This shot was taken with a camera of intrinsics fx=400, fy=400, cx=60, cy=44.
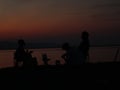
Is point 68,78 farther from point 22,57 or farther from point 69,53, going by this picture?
point 22,57

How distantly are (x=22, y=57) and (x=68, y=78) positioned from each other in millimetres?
4999

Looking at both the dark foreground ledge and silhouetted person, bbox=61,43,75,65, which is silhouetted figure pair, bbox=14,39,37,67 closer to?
the dark foreground ledge

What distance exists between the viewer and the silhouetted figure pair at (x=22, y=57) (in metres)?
17.6

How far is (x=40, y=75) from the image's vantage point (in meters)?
14.3

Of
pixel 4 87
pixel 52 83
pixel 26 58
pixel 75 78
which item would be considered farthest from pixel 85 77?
pixel 26 58

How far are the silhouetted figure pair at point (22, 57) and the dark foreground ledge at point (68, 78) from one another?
199cm

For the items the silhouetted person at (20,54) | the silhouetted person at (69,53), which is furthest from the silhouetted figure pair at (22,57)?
the silhouetted person at (69,53)

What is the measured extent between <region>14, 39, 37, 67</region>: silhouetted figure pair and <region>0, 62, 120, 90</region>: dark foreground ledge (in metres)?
1.99

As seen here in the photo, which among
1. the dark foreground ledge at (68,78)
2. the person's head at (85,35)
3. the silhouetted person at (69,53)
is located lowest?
the dark foreground ledge at (68,78)

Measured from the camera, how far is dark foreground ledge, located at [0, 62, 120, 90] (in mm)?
12250

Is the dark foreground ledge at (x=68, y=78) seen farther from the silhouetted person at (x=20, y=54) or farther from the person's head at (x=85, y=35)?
the silhouetted person at (x=20, y=54)

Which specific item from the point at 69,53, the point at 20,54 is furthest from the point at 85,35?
the point at 20,54

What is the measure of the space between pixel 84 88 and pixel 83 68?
11.2 feet

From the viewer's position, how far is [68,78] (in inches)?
527
